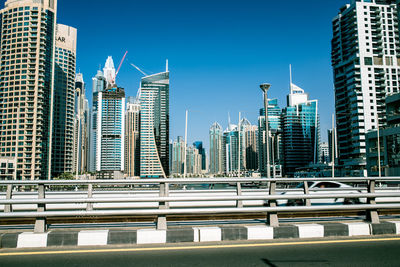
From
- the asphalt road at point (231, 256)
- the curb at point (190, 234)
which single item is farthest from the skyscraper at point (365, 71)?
the asphalt road at point (231, 256)

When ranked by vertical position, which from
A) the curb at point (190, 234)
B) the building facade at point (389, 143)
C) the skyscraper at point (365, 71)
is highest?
the skyscraper at point (365, 71)

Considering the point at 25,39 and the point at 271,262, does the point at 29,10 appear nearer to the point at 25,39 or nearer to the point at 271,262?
the point at 25,39

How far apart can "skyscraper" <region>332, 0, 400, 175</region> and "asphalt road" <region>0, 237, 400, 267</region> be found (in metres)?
127

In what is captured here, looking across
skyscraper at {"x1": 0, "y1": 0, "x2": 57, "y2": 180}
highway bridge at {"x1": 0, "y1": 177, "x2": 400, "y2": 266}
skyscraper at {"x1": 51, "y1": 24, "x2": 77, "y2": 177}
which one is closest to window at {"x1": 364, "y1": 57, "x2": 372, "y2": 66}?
skyscraper at {"x1": 0, "y1": 0, "x2": 57, "y2": 180}

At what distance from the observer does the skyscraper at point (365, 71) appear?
126500 mm

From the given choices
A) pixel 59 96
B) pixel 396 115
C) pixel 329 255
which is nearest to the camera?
pixel 329 255

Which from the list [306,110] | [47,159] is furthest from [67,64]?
[306,110]

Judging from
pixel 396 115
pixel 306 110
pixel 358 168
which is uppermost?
pixel 306 110

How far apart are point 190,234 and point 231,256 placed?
42.3 inches

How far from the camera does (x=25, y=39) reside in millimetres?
139250

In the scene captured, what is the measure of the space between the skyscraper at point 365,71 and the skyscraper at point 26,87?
112 metres

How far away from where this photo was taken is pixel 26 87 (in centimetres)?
13538

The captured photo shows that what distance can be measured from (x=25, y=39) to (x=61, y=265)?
154m

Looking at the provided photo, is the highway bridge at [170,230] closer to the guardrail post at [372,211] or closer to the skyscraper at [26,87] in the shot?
the guardrail post at [372,211]
